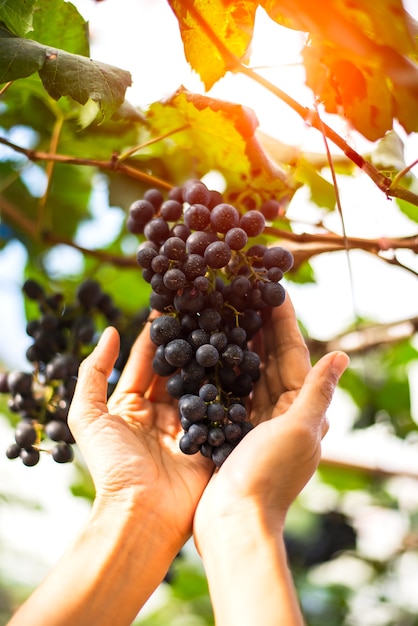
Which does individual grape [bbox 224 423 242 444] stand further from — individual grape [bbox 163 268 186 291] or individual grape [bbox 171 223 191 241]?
individual grape [bbox 171 223 191 241]

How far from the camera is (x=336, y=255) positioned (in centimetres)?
157

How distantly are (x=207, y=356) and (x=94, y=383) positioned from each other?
0.29 metres

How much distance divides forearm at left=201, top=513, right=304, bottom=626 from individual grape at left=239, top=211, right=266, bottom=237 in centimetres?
55

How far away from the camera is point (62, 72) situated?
1063mm

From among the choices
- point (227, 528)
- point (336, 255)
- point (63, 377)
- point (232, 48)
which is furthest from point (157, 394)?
point (232, 48)

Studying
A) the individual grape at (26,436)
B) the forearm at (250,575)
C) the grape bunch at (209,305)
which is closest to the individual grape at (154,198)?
the grape bunch at (209,305)

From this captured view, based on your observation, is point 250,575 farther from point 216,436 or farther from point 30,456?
point 30,456

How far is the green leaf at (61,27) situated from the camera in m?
1.24

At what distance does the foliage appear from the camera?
104 centimetres

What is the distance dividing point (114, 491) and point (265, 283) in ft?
1.69

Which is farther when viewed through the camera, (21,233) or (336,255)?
(21,233)

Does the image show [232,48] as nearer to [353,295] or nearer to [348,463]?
[353,295]

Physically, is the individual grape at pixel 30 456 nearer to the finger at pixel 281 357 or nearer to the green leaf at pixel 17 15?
the finger at pixel 281 357

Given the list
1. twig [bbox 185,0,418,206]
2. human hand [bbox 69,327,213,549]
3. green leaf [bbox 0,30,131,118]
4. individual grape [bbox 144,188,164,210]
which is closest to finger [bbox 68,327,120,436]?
human hand [bbox 69,327,213,549]
